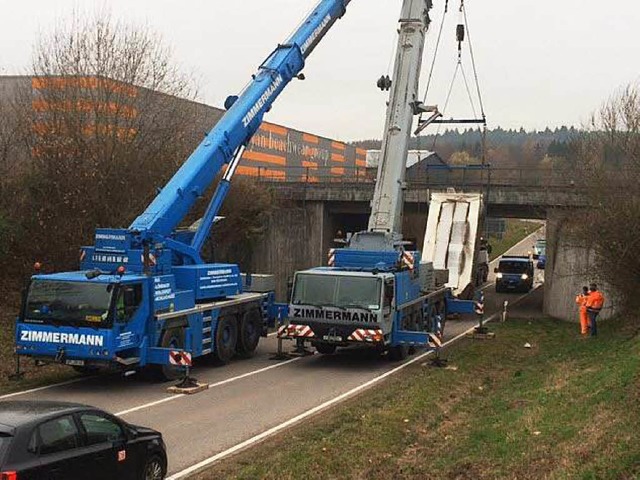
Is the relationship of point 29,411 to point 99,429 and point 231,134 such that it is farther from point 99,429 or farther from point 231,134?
point 231,134

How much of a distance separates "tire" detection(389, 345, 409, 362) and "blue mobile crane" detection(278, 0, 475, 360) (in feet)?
0.09

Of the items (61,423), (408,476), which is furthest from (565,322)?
(61,423)

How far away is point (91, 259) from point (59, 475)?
968 centimetres

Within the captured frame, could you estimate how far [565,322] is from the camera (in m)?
30.3

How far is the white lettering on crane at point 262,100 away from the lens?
19469 millimetres

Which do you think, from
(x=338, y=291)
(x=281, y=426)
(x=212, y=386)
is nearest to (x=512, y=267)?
(x=338, y=291)

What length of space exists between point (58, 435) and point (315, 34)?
16.3 metres

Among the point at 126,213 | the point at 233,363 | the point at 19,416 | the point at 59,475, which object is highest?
the point at 126,213

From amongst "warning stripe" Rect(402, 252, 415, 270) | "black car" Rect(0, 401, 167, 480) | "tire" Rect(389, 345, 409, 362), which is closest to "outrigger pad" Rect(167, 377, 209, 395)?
"tire" Rect(389, 345, 409, 362)

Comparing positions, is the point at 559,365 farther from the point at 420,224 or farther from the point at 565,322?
the point at 420,224

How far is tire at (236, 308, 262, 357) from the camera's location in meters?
20.3

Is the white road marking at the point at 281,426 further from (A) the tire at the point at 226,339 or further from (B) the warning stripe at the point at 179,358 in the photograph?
(A) the tire at the point at 226,339

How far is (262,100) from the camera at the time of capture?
65.4 feet

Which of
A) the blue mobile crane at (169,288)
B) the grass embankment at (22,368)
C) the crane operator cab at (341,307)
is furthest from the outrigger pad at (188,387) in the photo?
the crane operator cab at (341,307)
